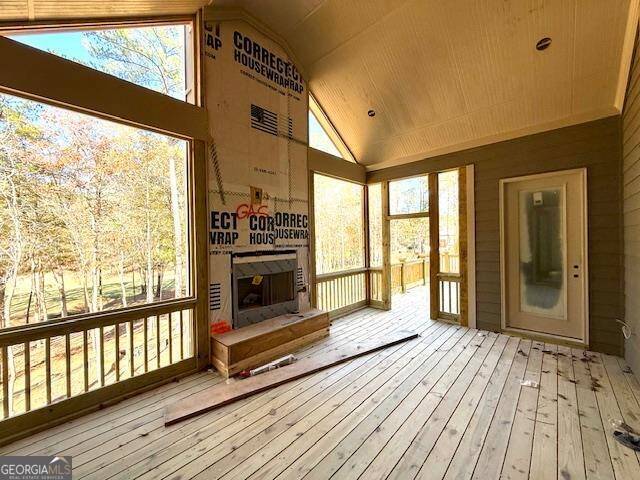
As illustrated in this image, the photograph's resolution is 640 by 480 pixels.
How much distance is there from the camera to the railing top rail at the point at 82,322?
192 cm

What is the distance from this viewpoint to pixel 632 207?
2.67 m

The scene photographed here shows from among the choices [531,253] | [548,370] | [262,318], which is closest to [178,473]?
[262,318]

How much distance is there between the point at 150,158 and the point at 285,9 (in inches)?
92.8

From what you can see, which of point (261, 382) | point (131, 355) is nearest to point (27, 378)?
point (131, 355)

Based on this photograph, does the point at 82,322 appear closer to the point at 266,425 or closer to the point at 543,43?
the point at 266,425

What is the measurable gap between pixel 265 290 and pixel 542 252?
364cm

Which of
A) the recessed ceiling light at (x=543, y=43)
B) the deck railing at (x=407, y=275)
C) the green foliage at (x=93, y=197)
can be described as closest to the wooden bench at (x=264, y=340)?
the green foliage at (x=93, y=197)

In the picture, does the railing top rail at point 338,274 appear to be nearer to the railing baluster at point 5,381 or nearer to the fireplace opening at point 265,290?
the fireplace opening at point 265,290

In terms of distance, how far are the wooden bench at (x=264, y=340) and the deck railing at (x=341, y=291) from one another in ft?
2.82

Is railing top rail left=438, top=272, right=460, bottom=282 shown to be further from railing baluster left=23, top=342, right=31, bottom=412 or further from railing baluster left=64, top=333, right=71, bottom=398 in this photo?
railing baluster left=23, top=342, right=31, bottom=412

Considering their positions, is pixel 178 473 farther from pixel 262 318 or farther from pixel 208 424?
pixel 262 318

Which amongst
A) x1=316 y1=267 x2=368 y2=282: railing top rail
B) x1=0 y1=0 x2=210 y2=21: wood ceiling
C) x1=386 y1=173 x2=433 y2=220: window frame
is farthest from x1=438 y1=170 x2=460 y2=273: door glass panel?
x1=0 y1=0 x2=210 y2=21: wood ceiling

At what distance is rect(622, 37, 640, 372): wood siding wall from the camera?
2498 millimetres

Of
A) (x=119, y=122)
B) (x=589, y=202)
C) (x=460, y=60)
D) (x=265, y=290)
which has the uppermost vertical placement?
(x=460, y=60)
